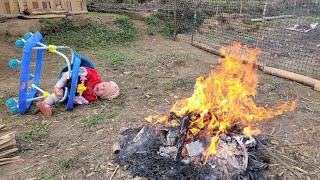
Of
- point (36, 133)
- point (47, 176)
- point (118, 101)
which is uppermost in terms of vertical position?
point (118, 101)

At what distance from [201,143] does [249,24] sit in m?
8.14

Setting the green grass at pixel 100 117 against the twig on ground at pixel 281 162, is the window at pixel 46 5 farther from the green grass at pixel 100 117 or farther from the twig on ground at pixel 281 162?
the twig on ground at pixel 281 162

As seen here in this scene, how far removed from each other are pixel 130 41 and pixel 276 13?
19.7 ft

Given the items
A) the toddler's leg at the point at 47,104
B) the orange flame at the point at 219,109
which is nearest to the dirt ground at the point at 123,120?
the toddler's leg at the point at 47,104

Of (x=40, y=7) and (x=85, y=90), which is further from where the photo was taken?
(x=40, y=7)

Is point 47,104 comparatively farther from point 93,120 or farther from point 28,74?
point 93,120

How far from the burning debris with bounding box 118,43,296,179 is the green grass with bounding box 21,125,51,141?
1.28 meters

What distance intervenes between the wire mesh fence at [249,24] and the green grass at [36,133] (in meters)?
5.36

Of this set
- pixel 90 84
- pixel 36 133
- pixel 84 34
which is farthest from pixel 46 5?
pixel 36 133

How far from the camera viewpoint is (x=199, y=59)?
8.70 metres

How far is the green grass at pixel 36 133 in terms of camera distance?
5091 millimetres

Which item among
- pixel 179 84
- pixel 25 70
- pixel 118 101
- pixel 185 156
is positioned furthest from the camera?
pixel 179 84

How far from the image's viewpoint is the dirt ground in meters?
4.42

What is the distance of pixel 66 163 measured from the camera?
4426mm
